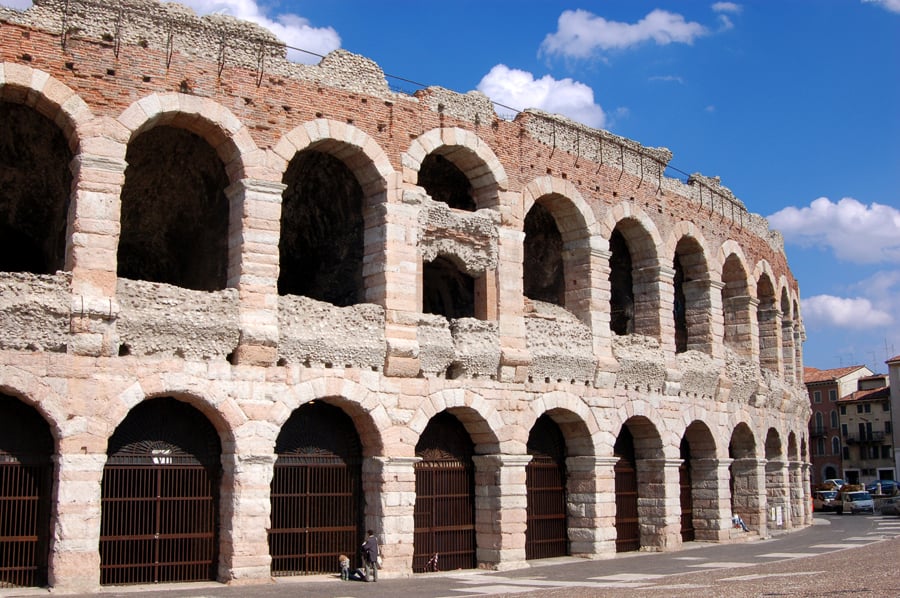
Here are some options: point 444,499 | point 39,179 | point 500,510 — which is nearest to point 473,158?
point 444,499

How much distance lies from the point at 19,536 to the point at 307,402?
469cm

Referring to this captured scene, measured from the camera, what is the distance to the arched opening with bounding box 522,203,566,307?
22.9 metres

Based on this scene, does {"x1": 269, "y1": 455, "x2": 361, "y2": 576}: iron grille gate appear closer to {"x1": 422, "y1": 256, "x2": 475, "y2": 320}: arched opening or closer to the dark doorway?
{"x1": 422, "y1": 256, "x2": 475, "y2": 320}: arched opening

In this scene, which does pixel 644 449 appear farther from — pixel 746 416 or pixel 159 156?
pixel 159 156

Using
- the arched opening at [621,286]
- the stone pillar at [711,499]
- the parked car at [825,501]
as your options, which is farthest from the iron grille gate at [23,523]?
the parked car at [825,501]

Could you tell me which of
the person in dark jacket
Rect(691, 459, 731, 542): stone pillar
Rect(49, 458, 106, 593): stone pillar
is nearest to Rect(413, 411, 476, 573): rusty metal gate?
the person in dark jacket

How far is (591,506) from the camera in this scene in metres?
20.2

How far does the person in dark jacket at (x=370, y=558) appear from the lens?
16.0m

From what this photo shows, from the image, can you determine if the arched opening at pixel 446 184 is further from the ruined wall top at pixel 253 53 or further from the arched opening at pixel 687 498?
the arched opening at pixel 687 498

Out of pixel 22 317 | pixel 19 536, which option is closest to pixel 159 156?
pixel 22 317

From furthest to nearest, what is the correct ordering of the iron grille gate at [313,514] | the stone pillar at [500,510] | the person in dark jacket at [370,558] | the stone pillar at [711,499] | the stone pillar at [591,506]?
the stone pillar at [711,499] → the stone pillar at [591,506] → the stone pillar at [500,510] → the iron grille gate at [313,514] → the person in dark jacket at [370,558]

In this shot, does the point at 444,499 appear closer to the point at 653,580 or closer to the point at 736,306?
the point at 653,580

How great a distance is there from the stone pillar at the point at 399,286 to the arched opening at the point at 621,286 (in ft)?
24.4

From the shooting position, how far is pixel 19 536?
1423 cm
